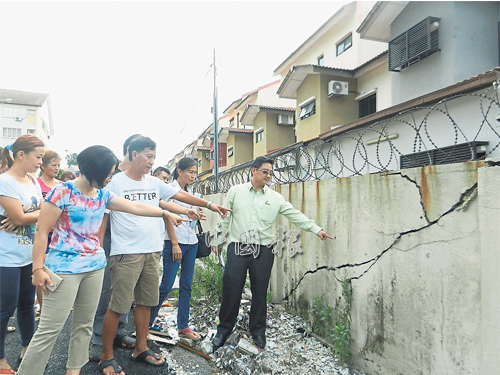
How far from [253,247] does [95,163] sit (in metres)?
1.66

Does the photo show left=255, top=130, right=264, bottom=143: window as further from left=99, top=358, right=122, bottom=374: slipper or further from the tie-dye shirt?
the tie-dye shirt

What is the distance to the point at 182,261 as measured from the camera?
135 inches

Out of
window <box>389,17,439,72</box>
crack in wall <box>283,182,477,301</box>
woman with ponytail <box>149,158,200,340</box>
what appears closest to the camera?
crack in wall <box>283,182,477,301</box>

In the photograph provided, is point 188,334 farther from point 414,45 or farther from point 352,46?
point 352,46

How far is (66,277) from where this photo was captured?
2.03m

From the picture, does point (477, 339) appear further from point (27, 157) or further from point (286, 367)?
point (27, 157)

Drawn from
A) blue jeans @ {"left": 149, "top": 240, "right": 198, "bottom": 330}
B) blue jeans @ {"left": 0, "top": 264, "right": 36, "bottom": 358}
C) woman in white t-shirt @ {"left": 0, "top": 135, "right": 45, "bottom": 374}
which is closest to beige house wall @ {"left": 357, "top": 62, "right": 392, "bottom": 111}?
blue jeans @ {"left": 149, "top": 240, "right": 198, "bottom": 330}

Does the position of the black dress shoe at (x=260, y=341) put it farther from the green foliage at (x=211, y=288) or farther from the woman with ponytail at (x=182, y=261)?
the green foliage at (x=211, y=288)

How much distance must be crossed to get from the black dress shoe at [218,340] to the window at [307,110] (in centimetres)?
1089

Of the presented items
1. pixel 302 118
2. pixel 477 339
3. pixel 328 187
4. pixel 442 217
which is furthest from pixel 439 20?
pixel 477 339

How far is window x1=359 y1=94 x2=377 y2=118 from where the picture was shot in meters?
12.0

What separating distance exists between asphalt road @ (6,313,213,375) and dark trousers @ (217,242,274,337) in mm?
370

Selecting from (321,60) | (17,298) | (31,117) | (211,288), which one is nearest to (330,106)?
(321,60)

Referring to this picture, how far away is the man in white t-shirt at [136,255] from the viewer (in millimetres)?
2559
